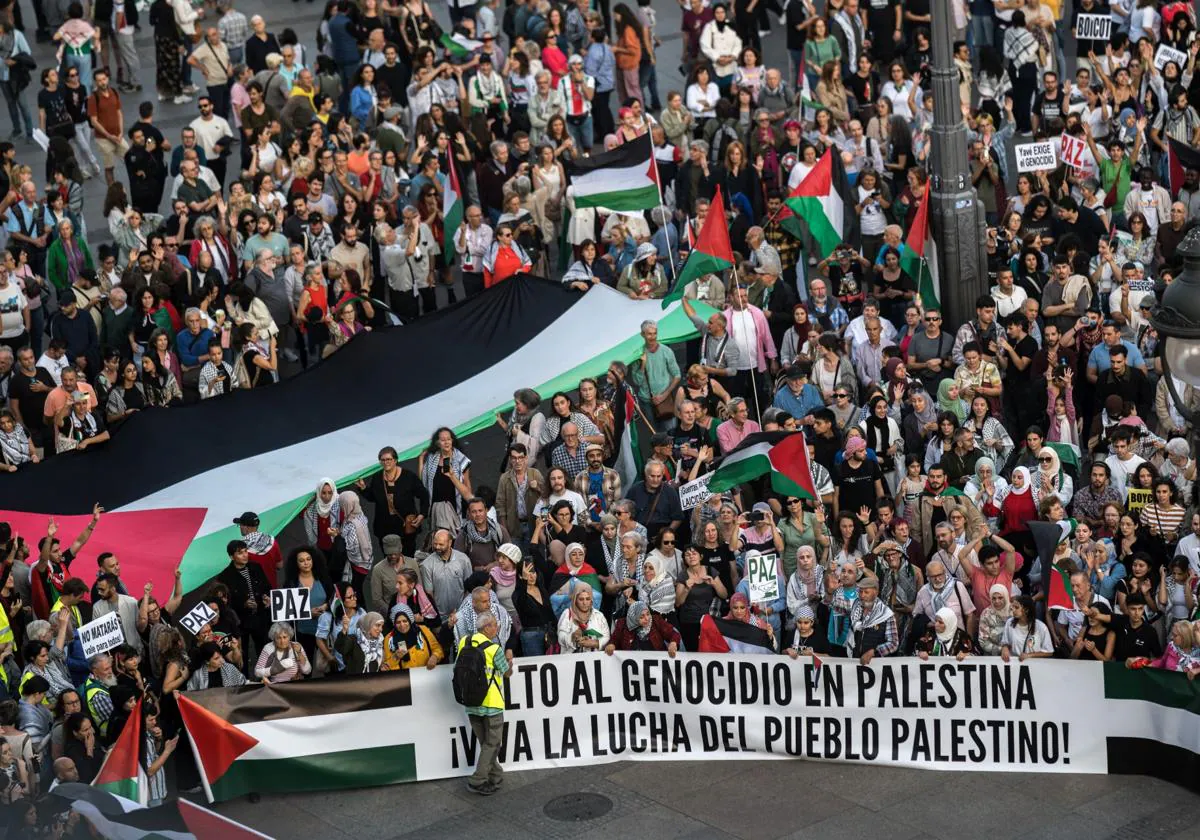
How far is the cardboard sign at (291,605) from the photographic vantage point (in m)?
18.1

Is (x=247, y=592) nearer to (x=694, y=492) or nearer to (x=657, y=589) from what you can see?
(x=657, y=589)

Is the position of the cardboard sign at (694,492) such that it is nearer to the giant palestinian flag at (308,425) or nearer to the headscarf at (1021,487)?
the headscarf at (1021,487)

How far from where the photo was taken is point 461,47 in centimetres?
2864

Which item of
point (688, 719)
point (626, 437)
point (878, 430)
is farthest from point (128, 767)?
point (878, 430)

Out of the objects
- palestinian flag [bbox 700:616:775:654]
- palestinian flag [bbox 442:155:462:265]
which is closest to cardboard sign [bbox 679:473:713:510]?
palestinian flag [bbox 700:616:775:654]

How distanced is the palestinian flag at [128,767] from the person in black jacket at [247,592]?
1.73 meters

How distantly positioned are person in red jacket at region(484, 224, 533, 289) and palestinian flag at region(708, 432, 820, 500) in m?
5.55

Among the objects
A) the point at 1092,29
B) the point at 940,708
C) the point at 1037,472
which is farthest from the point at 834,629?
the point at 1092,29

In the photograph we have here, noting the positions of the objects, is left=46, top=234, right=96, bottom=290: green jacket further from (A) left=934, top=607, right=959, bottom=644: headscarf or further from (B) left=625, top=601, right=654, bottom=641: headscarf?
(A) left=934, top=607, right=959, bottom=644: headscarf

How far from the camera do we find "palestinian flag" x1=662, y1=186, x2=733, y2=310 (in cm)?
2144

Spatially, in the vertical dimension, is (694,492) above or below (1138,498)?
above

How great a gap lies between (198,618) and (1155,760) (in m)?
7.29

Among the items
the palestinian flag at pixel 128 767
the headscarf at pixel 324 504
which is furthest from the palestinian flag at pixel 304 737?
the headscarf at pixel 324 504

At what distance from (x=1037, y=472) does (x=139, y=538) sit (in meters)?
7.42
